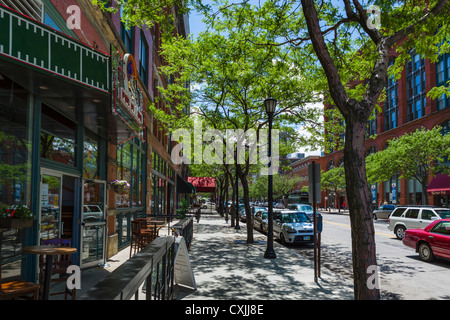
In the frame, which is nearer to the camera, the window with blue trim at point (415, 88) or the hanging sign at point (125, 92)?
the hanging sign at point (125, 92)

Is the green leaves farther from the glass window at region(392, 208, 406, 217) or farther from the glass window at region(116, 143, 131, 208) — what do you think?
the glass window at region(116, 143, 131, 208)

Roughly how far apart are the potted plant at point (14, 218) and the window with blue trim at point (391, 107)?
2140 inches

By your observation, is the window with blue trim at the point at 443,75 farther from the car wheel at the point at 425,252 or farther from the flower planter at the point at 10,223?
the flower planter at the point at 10,223

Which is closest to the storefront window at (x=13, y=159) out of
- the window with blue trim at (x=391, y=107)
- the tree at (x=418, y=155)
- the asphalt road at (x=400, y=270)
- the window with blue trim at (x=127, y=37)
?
the asphalt road at (x=400, y=270)

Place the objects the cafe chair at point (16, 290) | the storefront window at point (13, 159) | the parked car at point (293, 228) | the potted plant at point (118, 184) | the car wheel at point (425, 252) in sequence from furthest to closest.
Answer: the parked car at point (293, 228), the car wheel at point (425, 252), the potted plant at point (118, 184), the storefront window at point (13, 159), the cafe chair at point (16, 290)

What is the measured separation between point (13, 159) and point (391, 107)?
186 ft

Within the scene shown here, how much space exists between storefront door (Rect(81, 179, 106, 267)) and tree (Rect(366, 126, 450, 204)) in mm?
31120

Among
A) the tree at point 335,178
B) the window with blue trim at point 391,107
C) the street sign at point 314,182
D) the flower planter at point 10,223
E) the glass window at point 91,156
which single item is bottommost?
the flower planter at point 10,223

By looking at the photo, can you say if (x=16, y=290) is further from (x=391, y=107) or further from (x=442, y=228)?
(x=391, y=107)

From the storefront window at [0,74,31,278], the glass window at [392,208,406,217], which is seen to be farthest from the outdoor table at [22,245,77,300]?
the glass window at [392,208,406,217]

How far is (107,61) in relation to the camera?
668 cm

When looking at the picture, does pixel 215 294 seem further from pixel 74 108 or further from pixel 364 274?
pixel 74 108

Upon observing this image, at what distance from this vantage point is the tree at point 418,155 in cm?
3284
